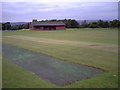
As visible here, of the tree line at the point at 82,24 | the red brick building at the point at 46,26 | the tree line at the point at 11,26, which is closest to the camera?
the tree line at the point at 82,24

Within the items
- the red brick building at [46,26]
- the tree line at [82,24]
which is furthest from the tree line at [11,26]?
the red brick building at [46,26]

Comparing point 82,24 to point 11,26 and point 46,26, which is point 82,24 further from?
point 11,26

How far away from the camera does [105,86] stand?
142 inches

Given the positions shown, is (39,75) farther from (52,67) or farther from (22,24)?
(22,24)

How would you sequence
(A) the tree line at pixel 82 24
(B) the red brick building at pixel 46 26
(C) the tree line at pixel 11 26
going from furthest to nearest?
(B) the red brick building at pixel 46 26
(C) the tree line at pixel 11 26
(A) the tree line at pixel 82 24

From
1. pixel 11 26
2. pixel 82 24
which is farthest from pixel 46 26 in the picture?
pixel 82 24

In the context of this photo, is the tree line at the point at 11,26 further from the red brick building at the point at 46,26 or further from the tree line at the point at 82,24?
the red brick building at the point at 46,26

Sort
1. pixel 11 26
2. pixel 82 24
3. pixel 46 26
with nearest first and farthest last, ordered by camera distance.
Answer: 1. pixel 46 26
2. pixel 11 26
3. pixel 82 24

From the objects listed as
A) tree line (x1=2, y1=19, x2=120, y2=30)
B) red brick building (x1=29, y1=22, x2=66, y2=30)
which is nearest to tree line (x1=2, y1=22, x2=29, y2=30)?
tree line (x1=2, y1=19, x2=120, y2=30)

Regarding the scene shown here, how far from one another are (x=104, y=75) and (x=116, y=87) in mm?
857

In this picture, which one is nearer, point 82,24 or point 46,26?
point 46,26

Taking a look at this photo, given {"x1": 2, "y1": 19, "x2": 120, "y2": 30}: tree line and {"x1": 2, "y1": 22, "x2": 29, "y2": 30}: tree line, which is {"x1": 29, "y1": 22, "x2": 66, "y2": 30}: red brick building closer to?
{"x1": 2, "y1": 19, "x2": 120, "y2": 30}: tree line

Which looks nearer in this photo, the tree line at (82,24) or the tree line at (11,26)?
the tree line at (82,24)

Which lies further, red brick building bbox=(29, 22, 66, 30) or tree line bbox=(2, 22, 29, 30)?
red brick building bbox=(29, 22, 66, 30)
